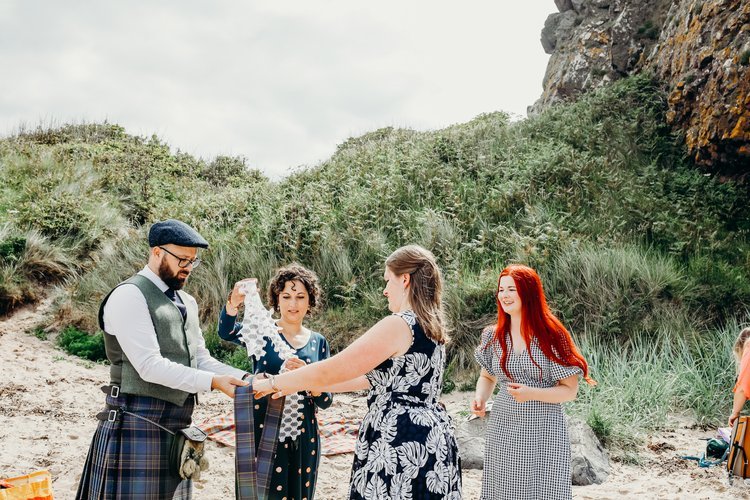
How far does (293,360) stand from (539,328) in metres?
1.42

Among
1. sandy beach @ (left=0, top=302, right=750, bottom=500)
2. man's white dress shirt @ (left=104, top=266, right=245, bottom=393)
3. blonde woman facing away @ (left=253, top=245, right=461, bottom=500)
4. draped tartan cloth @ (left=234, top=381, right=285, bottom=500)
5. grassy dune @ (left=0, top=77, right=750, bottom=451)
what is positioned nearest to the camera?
blonde woman facing away @ (left=253, top=245, right=461, bottom=500)

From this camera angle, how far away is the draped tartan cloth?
140 inches

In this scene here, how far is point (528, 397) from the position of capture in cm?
383

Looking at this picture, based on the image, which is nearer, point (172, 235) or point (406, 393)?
point (406, 393)

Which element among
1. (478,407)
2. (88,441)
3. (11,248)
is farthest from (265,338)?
(11,248)

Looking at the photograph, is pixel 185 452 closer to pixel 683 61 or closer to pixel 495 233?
pixel 495 233

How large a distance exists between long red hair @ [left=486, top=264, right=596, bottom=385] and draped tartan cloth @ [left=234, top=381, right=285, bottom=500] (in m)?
1.37

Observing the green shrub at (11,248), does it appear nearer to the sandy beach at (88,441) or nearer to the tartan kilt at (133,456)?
the sandy beach at (88,441)

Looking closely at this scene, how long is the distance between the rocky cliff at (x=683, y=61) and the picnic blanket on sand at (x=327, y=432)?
8.27 m

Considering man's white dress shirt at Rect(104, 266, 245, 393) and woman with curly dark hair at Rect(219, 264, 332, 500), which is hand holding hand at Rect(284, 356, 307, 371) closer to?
woman with curly dark hair at Rect(219, 264, 332, 500)

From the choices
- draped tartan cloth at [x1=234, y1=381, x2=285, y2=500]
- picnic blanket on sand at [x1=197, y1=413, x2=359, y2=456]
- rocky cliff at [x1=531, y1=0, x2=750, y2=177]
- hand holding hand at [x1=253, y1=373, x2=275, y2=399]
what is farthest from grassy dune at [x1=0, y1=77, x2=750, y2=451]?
hand holding hand at [x1=253, y1=373, x2=275, y2=399]

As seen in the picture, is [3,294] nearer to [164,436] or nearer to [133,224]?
[133,224]

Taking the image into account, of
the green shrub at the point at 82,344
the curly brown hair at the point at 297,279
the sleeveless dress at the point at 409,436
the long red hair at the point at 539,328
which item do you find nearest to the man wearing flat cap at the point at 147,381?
the sleeveless dress at the point at 409,436

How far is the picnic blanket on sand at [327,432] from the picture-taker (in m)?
6.88
